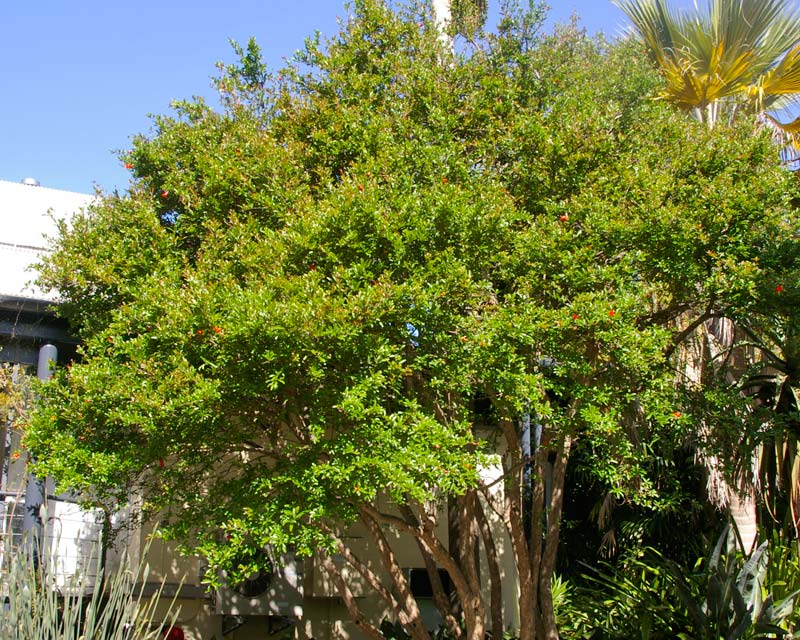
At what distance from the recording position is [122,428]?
9.05 meters

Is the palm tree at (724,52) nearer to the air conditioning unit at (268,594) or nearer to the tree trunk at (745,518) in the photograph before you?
the tree trunk at (745,518)

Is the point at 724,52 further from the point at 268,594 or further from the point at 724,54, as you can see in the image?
the point at 268,594

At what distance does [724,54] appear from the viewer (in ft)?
42.3

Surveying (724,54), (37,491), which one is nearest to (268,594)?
(37,491)

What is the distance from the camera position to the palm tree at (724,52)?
12.8 metres

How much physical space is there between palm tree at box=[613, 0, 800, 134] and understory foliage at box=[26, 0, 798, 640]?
191cm

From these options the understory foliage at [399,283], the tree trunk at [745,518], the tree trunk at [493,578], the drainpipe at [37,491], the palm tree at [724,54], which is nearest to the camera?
the understory foliage at [399,283]

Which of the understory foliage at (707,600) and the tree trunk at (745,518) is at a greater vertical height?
the tree trunk at (745,518)

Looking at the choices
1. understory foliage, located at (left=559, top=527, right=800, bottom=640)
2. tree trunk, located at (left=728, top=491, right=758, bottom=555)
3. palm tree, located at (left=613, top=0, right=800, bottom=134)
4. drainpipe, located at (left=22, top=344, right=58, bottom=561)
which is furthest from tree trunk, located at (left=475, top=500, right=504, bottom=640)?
palm tree, located at (left=613, top=0, right=800, bottom=134)

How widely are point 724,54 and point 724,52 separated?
0.10ft

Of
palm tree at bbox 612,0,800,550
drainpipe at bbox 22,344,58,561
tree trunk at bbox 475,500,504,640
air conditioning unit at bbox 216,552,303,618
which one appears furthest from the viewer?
air conditioning unit at bbox 216,552,303,618

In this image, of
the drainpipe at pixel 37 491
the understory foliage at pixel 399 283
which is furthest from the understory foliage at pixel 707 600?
the drainpipe at pixel 37 491

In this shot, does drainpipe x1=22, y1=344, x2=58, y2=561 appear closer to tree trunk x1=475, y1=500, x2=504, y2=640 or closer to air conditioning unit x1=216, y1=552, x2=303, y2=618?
air conditioning unit x1=216, y1=552, x2=303, y2=618

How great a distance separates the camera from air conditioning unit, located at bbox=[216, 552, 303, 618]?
517 inches
